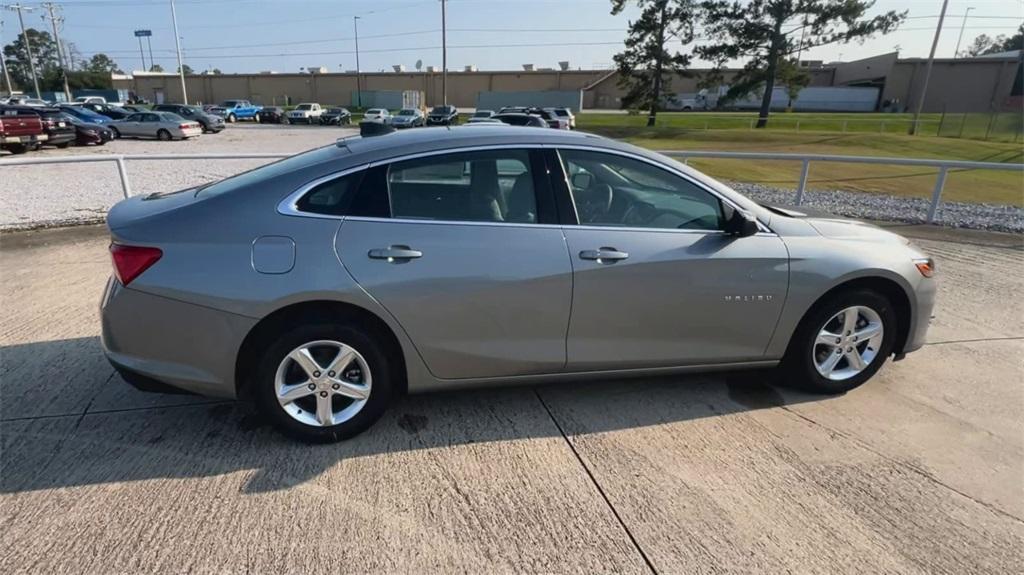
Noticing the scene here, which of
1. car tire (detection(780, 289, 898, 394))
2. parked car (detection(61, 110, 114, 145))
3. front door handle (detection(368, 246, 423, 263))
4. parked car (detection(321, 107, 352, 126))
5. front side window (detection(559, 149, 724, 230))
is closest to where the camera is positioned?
front door handle (detection(368, 246, 423, 263))

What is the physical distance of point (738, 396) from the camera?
3.65 m

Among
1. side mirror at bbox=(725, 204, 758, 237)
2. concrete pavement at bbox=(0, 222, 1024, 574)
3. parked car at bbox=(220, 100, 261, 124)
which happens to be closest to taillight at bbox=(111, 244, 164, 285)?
concrete pavement at bbox=(0, 222, 1024, 574)

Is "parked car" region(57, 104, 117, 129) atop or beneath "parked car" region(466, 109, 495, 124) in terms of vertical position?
beneath

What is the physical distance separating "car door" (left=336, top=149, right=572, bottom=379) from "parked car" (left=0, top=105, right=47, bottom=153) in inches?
864

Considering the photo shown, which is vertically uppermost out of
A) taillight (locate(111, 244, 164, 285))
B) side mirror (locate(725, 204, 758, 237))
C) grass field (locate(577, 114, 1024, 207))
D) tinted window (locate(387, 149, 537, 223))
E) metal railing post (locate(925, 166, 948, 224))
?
tinted window (locate(387, 149, 537, 223))

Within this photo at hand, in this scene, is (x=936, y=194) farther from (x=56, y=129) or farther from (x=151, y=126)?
(x=151, y=126)

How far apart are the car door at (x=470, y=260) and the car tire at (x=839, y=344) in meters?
1.56

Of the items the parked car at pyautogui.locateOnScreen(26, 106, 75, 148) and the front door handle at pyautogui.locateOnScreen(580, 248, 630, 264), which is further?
the parked car at pyautogui.locateOnScreen(26, 106, 75, 148)

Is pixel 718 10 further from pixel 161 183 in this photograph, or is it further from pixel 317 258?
Answer: pixel 317 258

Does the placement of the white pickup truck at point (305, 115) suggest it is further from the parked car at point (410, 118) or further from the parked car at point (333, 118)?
the parked car at point (410, 118)

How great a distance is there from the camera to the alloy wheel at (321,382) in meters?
2.87

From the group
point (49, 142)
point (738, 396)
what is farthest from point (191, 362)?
point (49, 142)

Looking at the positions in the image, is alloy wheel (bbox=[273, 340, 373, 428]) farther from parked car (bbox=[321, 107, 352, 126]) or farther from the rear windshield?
parked car (bbox=[321, 107, 352, 126])

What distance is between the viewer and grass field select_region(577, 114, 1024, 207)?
14258 mm
